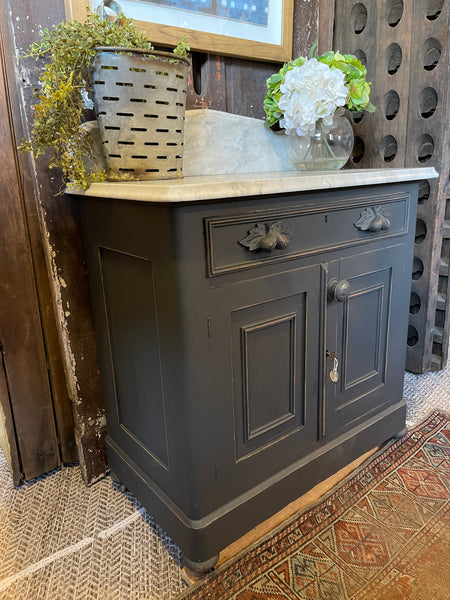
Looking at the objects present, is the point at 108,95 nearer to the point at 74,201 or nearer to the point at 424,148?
the point at 74,201

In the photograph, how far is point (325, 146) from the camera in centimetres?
142

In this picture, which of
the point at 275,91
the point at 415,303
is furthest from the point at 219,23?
the point at 415,303

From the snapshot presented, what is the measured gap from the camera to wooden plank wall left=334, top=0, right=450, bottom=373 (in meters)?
1.75

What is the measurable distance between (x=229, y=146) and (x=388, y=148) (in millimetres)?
915

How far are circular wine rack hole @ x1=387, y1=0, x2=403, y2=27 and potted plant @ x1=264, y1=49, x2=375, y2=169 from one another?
0.64 meters

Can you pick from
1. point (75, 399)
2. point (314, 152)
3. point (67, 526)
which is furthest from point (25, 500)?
point (314, 152)

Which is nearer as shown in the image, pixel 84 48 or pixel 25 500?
pixel 84 48

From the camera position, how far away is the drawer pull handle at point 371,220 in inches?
48.6

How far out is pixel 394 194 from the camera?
1320mm

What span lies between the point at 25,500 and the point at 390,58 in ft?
7.12

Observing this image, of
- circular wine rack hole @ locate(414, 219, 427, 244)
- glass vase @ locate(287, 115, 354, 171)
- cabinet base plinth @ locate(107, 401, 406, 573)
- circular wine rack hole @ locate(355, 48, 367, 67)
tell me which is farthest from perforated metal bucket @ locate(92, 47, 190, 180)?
circular wine rack hole @ locate(414, 219, 427, 244)

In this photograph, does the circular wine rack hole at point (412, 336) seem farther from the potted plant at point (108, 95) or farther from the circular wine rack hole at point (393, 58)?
the potted plant at point (108, 95)

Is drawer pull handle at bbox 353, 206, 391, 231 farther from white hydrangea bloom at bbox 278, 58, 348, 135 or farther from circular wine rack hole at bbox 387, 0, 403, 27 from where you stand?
circular wine rack hole at bbox 387, 0, 403, 27

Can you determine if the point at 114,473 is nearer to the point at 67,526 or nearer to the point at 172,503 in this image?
the point at 67,526
